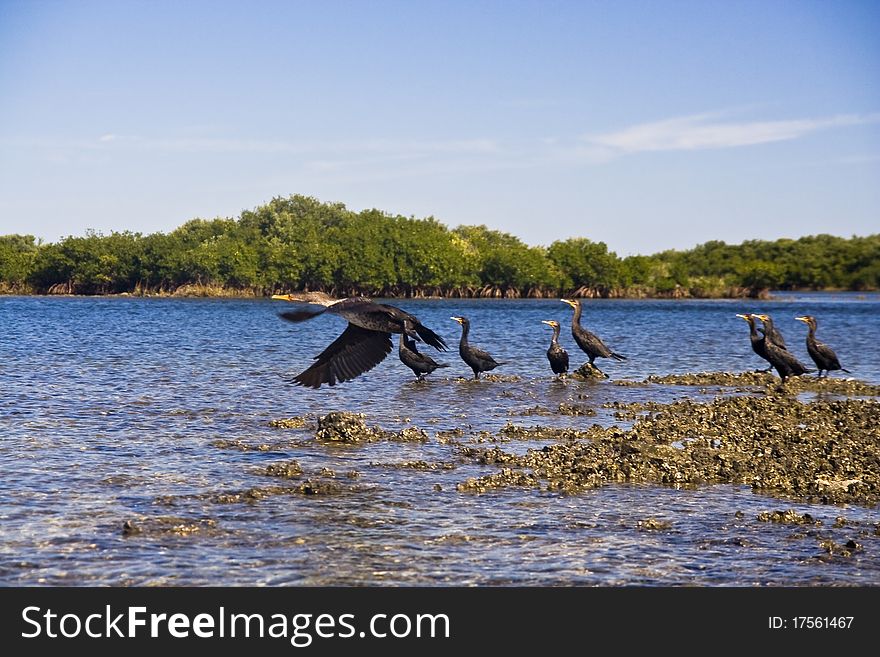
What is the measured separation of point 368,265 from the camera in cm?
12525

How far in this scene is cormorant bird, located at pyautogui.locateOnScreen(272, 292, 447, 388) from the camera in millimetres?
13125

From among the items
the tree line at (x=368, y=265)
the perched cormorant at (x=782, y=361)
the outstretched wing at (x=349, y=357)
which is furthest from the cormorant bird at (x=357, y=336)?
the tree line at (x=368, y=265)

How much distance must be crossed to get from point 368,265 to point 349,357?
111 metres

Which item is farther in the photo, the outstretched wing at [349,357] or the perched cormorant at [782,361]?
the perched cormorant at [782,361]

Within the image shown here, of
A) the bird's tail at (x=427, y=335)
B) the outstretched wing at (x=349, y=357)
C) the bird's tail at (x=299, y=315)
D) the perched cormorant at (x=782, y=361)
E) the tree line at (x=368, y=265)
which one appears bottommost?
the perched cormorant at (x=782, y=361)

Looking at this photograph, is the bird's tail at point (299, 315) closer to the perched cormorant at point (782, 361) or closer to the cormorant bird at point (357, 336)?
the cormorant bird at point (357, 336)

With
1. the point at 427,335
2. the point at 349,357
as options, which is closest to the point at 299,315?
the point at 427,335

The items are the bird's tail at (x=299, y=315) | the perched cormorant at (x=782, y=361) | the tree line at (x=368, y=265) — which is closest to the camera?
the bird's tail at (x=299, y=315)

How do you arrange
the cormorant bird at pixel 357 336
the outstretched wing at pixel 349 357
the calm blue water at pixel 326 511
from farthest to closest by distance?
the outstretched wing at pixel 349 357 → the cormorant bird at pixel 357 336 → the calm blue water at pixel 326 511

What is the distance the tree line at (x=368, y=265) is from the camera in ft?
409

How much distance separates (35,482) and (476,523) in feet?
16.3

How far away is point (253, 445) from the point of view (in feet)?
47.5

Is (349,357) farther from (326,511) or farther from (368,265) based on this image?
(368,265)
